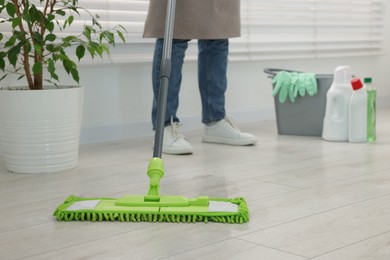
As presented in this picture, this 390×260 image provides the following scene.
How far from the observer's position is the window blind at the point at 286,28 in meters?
2.43

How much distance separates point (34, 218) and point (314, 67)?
7.16ft

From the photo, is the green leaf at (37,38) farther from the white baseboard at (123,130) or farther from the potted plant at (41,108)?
the white baseboard at (123,130)

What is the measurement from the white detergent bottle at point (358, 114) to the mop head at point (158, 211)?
3.61ft

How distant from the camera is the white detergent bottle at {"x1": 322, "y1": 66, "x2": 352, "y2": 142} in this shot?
232 centimetres

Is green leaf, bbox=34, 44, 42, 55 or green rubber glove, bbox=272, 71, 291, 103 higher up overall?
green leaf, bbox=34, 44, 42, 55

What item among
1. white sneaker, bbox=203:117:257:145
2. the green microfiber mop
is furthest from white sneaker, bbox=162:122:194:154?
the green microfiber mop

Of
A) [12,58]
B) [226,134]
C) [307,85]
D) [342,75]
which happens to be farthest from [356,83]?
[12,58]

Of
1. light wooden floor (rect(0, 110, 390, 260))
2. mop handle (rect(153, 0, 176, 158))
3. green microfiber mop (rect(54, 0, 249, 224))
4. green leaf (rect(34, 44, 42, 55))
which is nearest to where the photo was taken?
light wooden floor (rect(0, 110, 390, 260))

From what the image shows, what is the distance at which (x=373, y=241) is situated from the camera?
3.72 ft

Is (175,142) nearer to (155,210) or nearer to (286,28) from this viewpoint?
(155,210)

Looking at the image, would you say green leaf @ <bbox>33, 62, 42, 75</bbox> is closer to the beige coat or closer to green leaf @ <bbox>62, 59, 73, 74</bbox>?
green leaf @ <bbox>62, 59, 73, 74</bbox>

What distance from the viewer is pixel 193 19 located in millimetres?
2123

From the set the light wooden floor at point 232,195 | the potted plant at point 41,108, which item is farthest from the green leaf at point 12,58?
the light wooden floor at point 232,195

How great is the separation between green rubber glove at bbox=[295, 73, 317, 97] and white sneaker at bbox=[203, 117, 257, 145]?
29 centimetres
